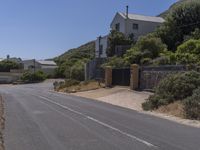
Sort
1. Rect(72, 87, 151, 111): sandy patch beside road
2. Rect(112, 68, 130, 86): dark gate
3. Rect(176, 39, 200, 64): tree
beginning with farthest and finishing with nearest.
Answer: Rect(112, 68, 130, 86): dark gate, Rect(176, 39, 200, 64): tree, Rect(72, 87, 151, 111): sandy patch beside road

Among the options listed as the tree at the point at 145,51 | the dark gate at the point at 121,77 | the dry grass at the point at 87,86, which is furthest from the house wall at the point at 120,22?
the dark gate at the point at 121,77

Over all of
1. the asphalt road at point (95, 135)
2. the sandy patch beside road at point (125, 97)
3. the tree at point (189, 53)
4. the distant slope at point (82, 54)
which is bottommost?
the sandy patch beside road at point (125, 97)

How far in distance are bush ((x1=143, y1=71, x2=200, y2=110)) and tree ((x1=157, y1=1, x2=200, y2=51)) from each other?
3199 cm

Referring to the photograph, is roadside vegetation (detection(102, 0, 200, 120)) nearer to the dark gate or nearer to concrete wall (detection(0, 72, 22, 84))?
the dark gate

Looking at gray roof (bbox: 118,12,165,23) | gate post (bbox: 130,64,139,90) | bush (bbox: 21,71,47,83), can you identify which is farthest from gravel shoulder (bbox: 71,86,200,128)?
bush (bbox: 21,71,47,83)

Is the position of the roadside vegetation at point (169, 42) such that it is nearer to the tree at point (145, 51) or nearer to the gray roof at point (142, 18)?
the tree at point (145, 51)

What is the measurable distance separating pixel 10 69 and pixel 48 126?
123 m

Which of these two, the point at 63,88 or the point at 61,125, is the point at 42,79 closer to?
the point at 63,88

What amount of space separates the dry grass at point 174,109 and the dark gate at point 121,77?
1997cm

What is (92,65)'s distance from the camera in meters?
65.6

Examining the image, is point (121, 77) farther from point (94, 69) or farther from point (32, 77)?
point (32, 77)

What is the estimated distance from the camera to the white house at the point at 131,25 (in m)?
A: 75.5

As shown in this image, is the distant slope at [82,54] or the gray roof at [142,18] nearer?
the gray roof at [142,18]

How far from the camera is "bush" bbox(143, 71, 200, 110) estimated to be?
27812 mm
